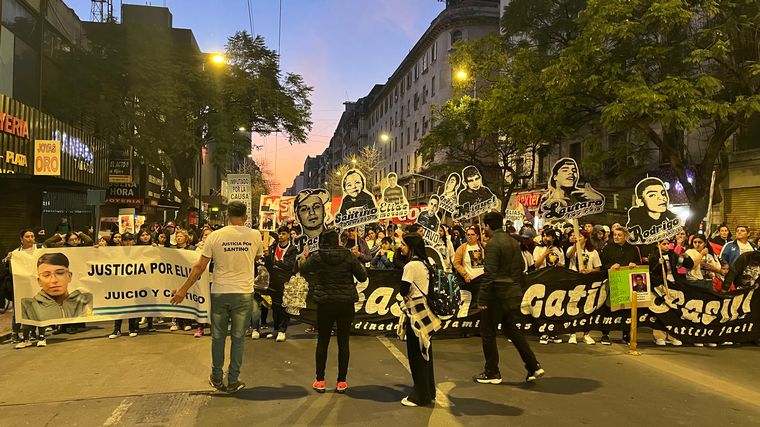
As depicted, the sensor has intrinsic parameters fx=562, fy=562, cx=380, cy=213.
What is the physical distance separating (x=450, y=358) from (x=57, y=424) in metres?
4.50

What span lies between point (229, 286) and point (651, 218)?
6.81 metres

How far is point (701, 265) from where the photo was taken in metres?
9.87

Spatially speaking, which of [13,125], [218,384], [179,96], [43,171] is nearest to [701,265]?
[218,384]

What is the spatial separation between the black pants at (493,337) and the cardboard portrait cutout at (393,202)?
27.0 feet

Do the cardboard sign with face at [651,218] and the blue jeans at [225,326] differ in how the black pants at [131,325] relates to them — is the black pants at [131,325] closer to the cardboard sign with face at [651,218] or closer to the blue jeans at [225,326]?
the blue jeans at [225,326]

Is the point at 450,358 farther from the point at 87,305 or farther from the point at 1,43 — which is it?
the point at 1,43

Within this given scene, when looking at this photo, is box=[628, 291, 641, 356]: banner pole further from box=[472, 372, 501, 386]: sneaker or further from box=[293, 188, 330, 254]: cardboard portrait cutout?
box=[293, 188, 330, 254]: cardboard portrait cutout

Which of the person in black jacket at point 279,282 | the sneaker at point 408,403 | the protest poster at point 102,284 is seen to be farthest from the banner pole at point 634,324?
the protest poster at point 102,284

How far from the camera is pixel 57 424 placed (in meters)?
4.80

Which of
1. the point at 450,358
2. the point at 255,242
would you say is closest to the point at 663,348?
the point at 450,358

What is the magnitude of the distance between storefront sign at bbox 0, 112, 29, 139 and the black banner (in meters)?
11.6

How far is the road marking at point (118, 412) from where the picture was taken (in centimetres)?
484

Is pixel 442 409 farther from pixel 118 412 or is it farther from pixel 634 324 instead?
pixel 634 324

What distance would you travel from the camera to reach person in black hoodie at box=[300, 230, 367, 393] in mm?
5652
